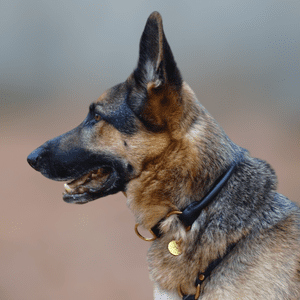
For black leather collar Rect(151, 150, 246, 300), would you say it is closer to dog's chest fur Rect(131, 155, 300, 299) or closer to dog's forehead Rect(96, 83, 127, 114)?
dog's chest fur Rect(131, 155, 300, 299)

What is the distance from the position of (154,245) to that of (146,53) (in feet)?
4.08

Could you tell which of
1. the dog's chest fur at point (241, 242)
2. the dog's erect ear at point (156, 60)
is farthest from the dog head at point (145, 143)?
the dog's chest fur at point (241, 242)

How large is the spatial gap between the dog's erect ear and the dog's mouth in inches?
25.8

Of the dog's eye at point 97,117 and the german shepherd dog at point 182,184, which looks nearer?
the german shepherd dog at point 182,184

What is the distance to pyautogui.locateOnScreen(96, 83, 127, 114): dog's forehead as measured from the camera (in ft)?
6.86

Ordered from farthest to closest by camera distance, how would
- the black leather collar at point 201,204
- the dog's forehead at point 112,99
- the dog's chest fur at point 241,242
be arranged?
the dog's forehead at point 112,99
the black leather collar at point 201,204
the dog's chest fur at point 241,242

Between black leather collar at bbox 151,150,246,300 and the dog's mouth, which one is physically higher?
the dog's mouth

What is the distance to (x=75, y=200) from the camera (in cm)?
221

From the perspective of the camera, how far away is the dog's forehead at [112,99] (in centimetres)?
209

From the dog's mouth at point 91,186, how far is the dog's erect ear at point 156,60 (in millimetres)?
655

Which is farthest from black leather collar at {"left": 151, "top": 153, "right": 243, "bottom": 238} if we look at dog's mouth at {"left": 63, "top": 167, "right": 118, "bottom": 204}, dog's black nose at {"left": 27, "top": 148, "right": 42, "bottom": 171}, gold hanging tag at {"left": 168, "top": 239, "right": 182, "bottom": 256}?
dog's black nose at {"left": 27, "top": 148, "right": 42, "bottom": 171}

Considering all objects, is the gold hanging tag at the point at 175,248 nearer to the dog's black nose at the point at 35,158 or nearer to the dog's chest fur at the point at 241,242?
the dog's chest fur at the point at 241,242

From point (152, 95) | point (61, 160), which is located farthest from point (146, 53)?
point (61, 160)

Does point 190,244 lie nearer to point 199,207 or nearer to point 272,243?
point 199,207
